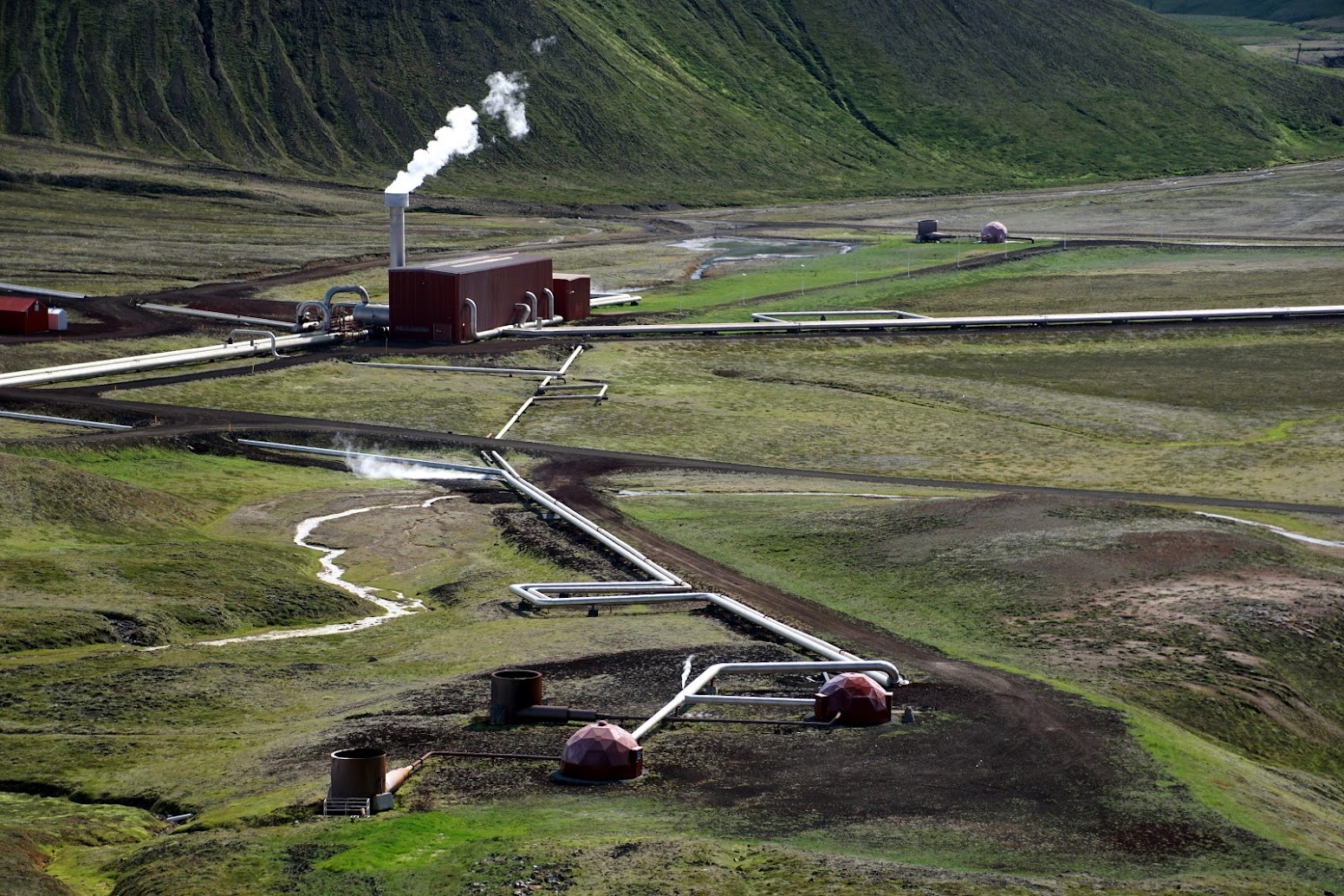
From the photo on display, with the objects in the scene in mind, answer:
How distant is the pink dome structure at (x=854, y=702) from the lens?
34344mm

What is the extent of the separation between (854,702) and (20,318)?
7565 cm

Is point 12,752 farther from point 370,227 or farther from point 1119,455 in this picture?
point 370,227

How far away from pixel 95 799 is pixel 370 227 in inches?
5562

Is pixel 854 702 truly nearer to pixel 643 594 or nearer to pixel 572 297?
pixel 643 594

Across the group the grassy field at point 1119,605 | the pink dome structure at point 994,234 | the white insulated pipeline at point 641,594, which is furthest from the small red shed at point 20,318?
the pink dome structure at point 994,234

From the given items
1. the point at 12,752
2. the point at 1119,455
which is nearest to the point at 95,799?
the point at 12,752

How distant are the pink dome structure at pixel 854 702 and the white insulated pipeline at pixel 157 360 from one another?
181 feet

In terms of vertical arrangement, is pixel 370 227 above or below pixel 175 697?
above

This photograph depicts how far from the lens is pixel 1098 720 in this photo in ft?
114

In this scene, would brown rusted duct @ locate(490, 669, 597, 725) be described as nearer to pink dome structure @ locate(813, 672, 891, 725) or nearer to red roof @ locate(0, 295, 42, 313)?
pink dome structure @ locate(813, 672, 891, 725)

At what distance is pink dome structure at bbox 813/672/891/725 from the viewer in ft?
113

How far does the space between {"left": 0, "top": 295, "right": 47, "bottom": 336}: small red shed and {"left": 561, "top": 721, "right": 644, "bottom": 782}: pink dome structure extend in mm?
75157

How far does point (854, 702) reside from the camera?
34.3 metres

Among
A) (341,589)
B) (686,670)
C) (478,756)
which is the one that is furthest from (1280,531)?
(478,756)
